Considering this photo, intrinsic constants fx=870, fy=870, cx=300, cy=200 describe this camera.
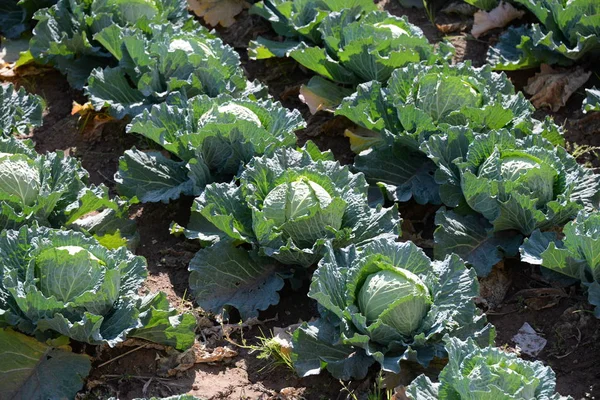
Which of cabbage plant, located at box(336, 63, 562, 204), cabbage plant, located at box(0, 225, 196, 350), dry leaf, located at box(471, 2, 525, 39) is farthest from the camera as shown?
dry leaf, located at box(471, 2, 525, 39)

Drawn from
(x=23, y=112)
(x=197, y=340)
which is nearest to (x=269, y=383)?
(x=197, y=340)

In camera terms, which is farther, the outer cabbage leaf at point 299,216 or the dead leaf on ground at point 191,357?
the outer cabbage leaf at point 299,216

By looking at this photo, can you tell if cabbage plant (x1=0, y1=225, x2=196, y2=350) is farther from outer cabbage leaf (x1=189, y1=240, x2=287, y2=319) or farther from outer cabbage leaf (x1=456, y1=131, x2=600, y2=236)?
outer cabbage leaf (x1=456, y1=131, x2=600, y2=236)

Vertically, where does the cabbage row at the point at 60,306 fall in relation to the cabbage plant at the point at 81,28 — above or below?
below

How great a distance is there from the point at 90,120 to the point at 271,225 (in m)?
2.32

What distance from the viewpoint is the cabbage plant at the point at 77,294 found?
14.2 ft

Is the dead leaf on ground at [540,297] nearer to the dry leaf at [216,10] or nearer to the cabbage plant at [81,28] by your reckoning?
the cabbage plant at [81,28]

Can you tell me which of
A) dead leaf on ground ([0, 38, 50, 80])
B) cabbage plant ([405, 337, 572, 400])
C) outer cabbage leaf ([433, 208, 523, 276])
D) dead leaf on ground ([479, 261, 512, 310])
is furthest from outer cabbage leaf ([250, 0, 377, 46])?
cabbage plant ([405, 337, 572, 400])

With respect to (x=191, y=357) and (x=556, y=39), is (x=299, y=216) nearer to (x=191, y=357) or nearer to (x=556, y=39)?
(x=191, y=357)

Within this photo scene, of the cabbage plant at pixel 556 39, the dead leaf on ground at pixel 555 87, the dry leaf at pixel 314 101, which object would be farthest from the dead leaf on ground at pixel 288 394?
the cabbage plant at pixel 556 39

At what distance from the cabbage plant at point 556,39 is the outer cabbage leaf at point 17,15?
3.88 m

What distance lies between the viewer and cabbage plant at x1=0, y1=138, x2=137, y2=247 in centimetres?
500

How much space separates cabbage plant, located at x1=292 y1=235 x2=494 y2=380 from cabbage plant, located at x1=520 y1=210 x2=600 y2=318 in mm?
511

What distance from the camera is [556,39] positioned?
670cm
